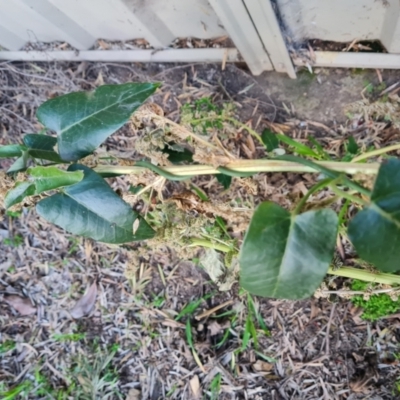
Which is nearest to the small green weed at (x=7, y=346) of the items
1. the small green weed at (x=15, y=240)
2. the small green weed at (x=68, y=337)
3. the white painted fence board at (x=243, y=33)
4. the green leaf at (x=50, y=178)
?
the small green weed at (x=68, y=337)

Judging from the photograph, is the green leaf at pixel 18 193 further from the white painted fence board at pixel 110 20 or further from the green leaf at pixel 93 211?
the white painted fence board at pixel 110 20

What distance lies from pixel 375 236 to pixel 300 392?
882 millimetres

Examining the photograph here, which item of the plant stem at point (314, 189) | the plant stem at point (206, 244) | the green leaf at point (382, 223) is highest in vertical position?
the plant stem at point (314, 189)

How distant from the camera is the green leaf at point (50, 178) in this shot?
0.82m

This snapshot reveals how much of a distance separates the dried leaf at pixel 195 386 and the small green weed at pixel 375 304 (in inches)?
20.8

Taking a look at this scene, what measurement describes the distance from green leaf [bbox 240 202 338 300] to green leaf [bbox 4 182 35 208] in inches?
15.1

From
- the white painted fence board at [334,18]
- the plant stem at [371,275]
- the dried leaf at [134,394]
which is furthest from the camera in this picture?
the dried leaf at [134,394]

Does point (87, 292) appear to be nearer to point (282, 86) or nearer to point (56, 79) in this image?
point (56, 79)

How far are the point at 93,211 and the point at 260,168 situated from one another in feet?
1.01

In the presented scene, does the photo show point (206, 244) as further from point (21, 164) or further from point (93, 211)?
point (21, 164)

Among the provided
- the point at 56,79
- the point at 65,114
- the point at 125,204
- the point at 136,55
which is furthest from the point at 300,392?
the point at 56,79

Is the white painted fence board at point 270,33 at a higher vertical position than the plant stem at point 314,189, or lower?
lower

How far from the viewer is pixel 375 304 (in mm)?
1317

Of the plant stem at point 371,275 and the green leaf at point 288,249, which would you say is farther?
the plant stem at point 371,275
